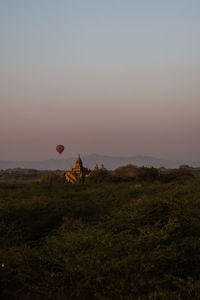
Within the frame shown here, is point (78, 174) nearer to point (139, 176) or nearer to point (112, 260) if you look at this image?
point (139, 176)

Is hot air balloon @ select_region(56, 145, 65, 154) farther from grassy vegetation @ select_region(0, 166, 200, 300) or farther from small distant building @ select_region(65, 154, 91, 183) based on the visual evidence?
grassy vegetation @ select_region(0, 166, 200, 300)

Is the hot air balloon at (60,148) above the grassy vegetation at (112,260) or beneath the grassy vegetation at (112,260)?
above

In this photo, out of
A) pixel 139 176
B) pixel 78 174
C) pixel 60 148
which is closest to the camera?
pixel 78 174

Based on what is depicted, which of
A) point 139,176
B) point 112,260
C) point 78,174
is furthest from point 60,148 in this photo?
point 112,260

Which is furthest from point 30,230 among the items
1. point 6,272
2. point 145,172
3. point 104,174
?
point 145,172

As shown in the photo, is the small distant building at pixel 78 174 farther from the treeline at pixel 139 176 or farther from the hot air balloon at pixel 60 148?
the hot air balloon at pixel 60 148

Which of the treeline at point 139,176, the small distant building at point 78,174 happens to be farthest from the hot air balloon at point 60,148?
the treeline at point 139,176

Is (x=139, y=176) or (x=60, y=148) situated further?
(x=60, y=148)

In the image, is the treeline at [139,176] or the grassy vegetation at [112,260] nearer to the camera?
the grassy vegetation at [112,260]

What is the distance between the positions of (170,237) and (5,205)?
27.0 ft

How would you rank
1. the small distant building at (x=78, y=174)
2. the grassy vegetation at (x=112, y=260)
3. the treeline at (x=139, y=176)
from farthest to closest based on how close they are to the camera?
the small distant building at (x=78, y=174), the treeline at (x=139, y=176), the grassy vegetation at (x=112, y=260)

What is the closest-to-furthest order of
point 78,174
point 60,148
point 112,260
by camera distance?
1. point 112,260
2. point 78,174
3. point 60,148

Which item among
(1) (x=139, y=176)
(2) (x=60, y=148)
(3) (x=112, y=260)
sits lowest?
(3) (x=112, y=260)

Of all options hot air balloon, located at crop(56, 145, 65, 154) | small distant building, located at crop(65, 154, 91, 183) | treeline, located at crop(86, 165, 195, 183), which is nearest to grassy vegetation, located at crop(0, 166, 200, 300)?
treeline, located at crop(86, 165, 195, 183)
